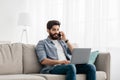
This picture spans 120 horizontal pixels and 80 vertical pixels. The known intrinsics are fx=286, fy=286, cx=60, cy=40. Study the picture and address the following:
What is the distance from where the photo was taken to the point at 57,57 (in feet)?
11.9

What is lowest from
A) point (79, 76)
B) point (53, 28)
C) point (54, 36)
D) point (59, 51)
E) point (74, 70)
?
point (79, 76)

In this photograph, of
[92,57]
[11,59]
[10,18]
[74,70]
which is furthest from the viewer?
[10,18]

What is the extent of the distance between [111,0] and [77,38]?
3.25ft

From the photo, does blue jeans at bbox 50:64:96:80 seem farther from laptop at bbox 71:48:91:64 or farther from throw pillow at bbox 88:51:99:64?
throw pillow at bbox 88:51:99:64

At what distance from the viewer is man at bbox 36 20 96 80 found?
3.27 meters

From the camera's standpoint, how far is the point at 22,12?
5.45 meters

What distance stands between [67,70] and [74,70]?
85 millimetres

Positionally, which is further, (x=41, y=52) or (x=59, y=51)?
(x=59, y=51)

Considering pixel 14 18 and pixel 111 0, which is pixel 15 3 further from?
pixel 111 0

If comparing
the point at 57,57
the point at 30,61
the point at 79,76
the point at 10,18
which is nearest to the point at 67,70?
the point at 79,76

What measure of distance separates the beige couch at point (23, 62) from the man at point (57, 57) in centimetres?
12

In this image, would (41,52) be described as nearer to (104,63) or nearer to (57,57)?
(57,57)

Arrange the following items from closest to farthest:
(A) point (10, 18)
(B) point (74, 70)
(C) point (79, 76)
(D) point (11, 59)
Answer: (B) point (74, 70) → (C) point (79, 76) → (D) point (11, 59) → (A) point (10, 18)

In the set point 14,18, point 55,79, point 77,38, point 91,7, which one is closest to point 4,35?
point 14,18
